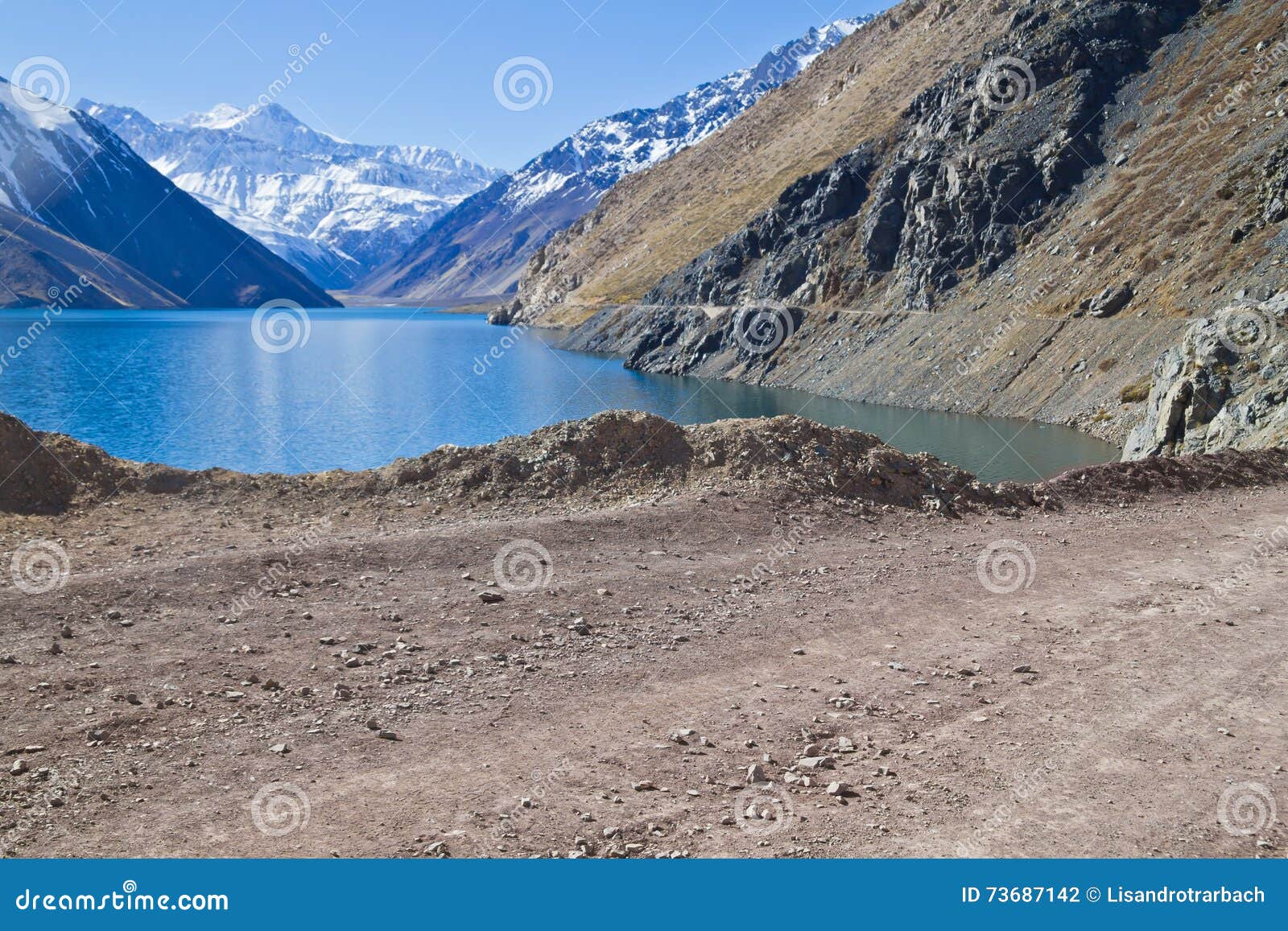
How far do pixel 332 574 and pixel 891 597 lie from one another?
33.7 ft

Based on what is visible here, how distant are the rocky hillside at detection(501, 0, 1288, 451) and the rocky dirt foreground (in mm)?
41396

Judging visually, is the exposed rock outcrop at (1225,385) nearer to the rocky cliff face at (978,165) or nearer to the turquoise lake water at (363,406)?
the turquoise lake water at (363,406)

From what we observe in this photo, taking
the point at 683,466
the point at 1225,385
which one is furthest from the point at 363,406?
the point at 1225,385

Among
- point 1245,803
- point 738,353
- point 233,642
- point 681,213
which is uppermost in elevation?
point 681,213

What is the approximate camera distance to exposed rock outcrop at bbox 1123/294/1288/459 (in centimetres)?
3262

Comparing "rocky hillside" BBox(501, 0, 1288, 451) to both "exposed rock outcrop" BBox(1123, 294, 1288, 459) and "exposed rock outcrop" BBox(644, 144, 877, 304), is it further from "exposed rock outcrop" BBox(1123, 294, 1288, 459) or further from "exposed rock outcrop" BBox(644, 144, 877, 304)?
"exposed rock outcrop" BBox(1123, 294, 1288, 459)

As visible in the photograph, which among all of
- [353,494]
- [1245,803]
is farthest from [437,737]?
[353,494]

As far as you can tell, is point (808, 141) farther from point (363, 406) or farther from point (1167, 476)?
point (1167, 476)

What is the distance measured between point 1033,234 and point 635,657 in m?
82.9

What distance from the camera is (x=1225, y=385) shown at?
3441 centimetres

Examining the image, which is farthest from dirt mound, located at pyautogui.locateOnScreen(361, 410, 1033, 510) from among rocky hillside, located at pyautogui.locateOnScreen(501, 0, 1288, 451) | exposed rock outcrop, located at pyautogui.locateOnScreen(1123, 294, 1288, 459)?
rocky hillside, located at pyautogui.locateOnScreen(501, 0, 1288, 451)

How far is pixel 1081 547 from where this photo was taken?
67.3 feet

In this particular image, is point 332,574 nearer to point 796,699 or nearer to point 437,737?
point 437,737

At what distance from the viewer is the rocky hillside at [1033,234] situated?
206 ft
